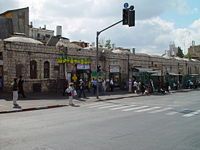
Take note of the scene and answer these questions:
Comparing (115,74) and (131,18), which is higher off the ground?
(131,18)

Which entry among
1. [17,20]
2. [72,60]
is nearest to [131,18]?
[72,60]

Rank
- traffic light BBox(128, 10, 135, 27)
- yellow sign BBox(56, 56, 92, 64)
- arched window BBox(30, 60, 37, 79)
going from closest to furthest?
1. traffic light BBox(128, 10, 135, 27)
2. arched window BBox(30, 60, 37, 79)
3. yellow sign BBox(56, 56, 92, 64)

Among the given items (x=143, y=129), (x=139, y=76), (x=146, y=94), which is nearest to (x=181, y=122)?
(x=143, y=129)

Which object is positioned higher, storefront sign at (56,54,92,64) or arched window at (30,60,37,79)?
storefront sign at (56,54,92,64)

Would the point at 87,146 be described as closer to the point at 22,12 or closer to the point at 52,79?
the point at 52,79

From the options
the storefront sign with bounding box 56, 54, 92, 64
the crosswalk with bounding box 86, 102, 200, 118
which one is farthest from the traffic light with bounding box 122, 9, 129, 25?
the storefront sign with bounding box 56, 54, 92, 64

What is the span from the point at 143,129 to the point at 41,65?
22881mm

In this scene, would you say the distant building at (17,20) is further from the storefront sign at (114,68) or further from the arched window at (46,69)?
the arched window at (46,69)

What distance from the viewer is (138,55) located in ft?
171

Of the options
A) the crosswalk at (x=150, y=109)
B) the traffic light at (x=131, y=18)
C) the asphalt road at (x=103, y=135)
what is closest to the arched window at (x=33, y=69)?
the crosswalk at (x=150, y=109)

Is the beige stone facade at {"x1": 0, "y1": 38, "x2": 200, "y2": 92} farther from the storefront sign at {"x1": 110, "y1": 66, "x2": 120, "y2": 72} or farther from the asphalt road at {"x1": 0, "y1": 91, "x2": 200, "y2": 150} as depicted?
the asphalt road at {"x1": 0, "y1": 91, "x2": 200, "y2": 150}

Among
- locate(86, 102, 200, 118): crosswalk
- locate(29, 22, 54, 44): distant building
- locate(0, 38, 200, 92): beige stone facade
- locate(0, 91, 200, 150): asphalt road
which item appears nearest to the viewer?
locate(0, 91, 200, 150): asphalt road

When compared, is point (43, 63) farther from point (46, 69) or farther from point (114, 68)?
point (114, 68)

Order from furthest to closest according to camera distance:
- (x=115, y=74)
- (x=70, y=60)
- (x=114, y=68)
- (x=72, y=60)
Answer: (x=115, y=74) < (x=114, y=68) < (x=72, y=60) < (x=70, y=60)
